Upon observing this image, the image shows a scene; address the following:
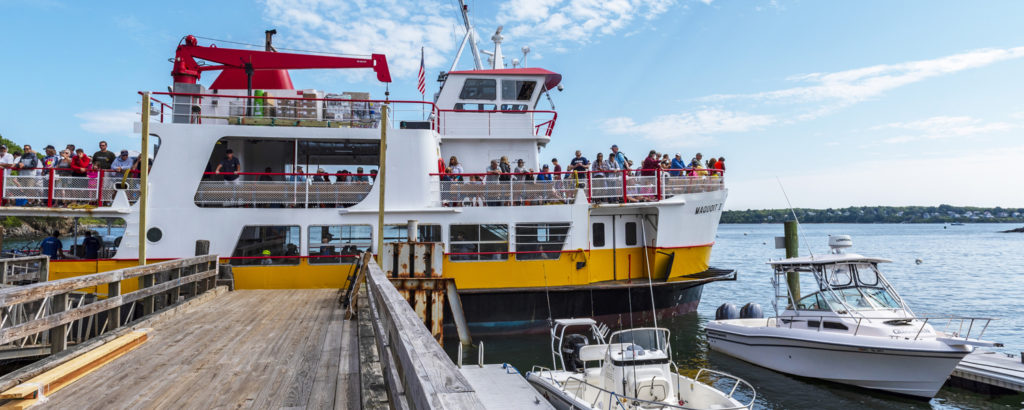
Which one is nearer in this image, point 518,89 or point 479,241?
point 479,241

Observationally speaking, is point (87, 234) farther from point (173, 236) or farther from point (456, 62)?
point (456, 62)

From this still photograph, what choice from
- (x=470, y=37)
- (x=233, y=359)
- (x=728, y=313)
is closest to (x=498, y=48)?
(x=470, y=37)

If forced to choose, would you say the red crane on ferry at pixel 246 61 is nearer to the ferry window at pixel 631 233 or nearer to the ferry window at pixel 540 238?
the ferry window at pixel 540 238

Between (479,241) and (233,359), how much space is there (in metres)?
8.57

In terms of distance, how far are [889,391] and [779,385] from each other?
2008mm

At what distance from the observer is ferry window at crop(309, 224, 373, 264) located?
13.7m

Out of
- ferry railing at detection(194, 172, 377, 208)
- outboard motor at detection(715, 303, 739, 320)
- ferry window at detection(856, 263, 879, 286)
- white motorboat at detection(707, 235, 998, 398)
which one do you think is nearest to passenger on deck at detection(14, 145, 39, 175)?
ferry railing at detection(194, 172, 377, 208)

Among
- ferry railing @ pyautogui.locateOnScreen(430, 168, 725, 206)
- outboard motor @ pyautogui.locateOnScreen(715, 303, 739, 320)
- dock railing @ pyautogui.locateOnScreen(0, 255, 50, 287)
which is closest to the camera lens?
dock railing @ pyautogui.locateOnScreen(0, 255, 50, 287)

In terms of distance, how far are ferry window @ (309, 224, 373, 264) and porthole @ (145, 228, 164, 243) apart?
3187 millimetres

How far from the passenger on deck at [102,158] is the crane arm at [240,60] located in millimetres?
2577

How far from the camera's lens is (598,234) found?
14898mm

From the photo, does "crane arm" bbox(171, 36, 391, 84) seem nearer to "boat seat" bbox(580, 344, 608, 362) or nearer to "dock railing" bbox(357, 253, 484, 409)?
"boat seat" bbox(580, 344, 608, 362)

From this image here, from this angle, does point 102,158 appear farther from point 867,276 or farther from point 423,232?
point 867,276

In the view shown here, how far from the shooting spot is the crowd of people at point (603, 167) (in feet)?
49.0
